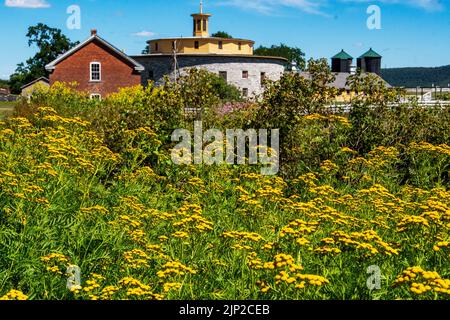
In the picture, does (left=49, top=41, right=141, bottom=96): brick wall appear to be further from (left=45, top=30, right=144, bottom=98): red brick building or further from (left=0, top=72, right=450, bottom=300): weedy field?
(left=0, top=72, right=450, bottom=300): weedy field

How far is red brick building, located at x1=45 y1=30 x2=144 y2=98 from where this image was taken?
153 feet

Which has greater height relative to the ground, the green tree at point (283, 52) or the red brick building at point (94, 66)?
the green tree at point (283, 52)

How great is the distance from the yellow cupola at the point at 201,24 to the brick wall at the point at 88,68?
90.5ft

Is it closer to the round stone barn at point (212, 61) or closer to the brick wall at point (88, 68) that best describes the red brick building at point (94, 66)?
the brick wall at point (88, 68)

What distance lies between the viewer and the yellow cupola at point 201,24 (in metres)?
73.4

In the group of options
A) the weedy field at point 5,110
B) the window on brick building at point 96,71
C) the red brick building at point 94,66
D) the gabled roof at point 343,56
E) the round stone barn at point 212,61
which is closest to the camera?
the weedy field at point 5,110

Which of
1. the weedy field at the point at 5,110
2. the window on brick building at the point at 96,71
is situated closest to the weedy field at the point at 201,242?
the weedy field at the point at 5,110

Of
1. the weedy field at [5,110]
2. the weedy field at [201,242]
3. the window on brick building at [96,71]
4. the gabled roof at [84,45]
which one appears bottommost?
the weedy field at [201,242]

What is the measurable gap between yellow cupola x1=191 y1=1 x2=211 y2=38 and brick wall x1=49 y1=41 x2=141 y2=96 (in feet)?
90.5

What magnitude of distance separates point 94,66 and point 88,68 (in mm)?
466

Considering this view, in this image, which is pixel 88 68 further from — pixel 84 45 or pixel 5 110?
pixel 5 110

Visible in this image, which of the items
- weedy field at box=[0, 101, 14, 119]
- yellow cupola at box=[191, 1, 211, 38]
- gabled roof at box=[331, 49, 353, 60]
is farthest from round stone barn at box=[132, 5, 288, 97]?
gabled roof at box=[331, 49, 353, 60]

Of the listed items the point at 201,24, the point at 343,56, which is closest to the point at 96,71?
the point at 201,24
